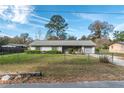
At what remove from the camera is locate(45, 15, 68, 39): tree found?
27.5 feet

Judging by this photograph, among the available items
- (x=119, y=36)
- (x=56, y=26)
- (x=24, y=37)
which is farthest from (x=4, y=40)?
(x=119, y=36)

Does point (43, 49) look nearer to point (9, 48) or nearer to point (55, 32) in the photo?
point (9, 48)

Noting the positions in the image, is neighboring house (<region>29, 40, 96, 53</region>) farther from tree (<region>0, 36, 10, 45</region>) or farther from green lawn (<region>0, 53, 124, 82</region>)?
green lawn (<region>0, 53, 124, 82</region>)

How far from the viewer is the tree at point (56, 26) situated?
8.39 metres

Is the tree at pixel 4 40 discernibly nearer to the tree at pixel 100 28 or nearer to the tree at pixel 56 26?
the tree at pixel 56 26

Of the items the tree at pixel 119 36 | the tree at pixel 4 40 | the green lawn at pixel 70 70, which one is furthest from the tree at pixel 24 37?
the tree at pixel 119 36

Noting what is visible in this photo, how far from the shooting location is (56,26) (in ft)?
28.8

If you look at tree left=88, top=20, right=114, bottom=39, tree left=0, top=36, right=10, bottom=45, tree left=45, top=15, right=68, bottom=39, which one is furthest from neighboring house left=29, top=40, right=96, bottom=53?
tree left=45, top=15, right=68, bottom=39

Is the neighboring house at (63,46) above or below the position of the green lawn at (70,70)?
above

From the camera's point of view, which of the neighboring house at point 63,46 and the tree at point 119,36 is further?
the neighboring house at point 63,46

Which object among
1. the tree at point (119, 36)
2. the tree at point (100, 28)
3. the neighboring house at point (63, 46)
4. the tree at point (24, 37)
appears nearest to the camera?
the tree at point (100, 28)

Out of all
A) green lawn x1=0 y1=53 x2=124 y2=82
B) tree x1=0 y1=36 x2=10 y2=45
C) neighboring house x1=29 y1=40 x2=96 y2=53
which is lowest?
green lawn x1=0 y1=53 x2=124 y2=82
